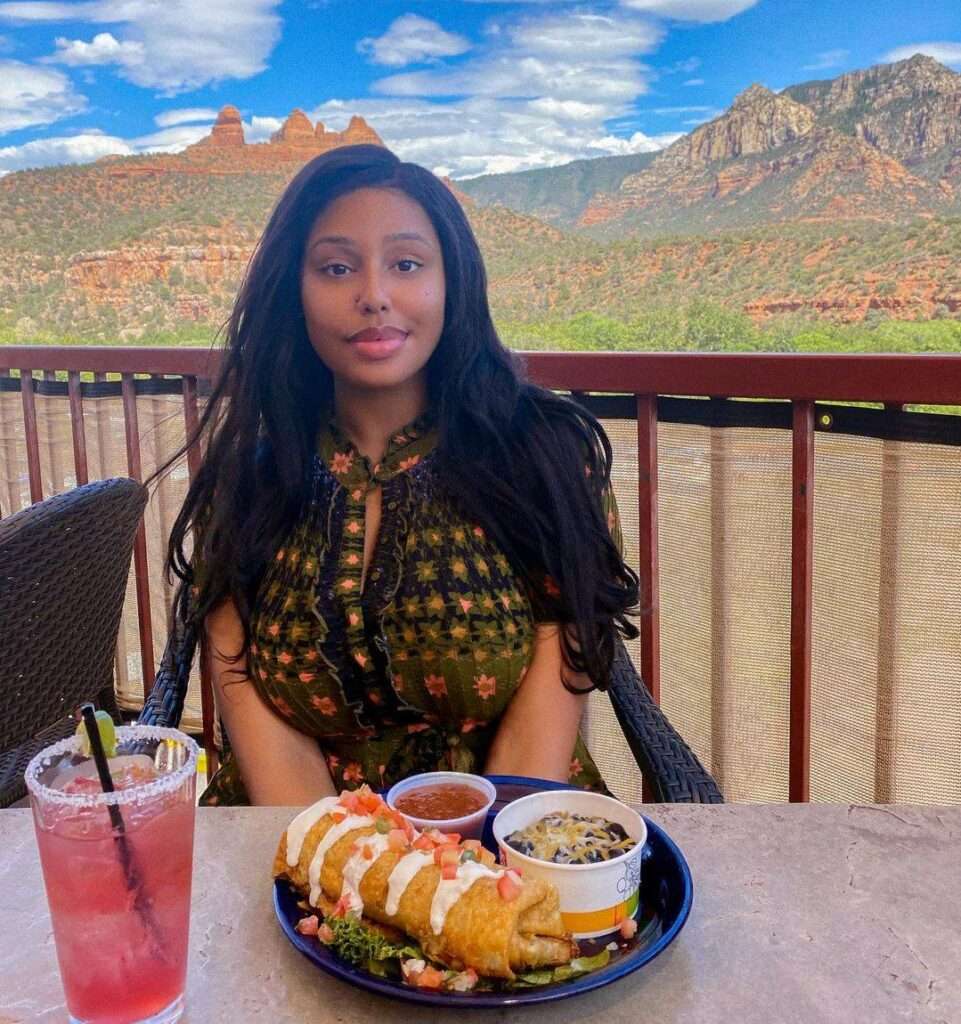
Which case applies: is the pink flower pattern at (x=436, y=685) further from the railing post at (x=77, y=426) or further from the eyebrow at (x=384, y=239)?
the railing post at (x=77, y=426)

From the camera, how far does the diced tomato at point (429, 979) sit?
2.35 feet

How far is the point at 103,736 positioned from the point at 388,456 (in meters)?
0.95

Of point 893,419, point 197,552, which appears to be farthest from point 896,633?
point 197,552

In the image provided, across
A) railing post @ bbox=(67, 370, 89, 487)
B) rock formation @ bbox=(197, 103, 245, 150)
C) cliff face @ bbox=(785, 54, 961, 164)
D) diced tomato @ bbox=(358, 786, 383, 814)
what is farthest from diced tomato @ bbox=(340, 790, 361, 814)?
cliff face @ bbox=(785, 54, 961, 164)

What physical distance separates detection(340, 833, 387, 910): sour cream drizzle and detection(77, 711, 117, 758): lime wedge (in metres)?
0.20

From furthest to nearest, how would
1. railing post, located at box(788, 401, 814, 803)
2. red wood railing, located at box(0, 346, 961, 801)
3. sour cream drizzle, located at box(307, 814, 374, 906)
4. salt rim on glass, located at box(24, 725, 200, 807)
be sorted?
railing post, located at box(788, 401, 814, 803) < red wood railing, located at box(0, 346, 961, 801) < sour cream drizzle, located at box(307, 814, 374, 906) < salt rim on glass, located at box(24, 725, 200, 807)

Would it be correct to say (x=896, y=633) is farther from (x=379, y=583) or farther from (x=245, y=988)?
(x=245, y=988)

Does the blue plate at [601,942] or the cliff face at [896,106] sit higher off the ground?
the cliff face at [896,106]

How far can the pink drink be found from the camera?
0.70 metres

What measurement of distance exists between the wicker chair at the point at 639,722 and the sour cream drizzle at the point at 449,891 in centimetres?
56

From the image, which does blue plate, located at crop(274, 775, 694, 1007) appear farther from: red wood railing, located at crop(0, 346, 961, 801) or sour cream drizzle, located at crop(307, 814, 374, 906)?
red wood railing, located at crop(0, 346, 961, 801)

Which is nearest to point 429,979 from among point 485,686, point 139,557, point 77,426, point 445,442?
point 485,686

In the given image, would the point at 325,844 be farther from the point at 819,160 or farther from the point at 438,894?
the point at 819,160

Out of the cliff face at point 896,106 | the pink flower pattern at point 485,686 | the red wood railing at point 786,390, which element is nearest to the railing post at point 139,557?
the red wood railing at point 786,390
